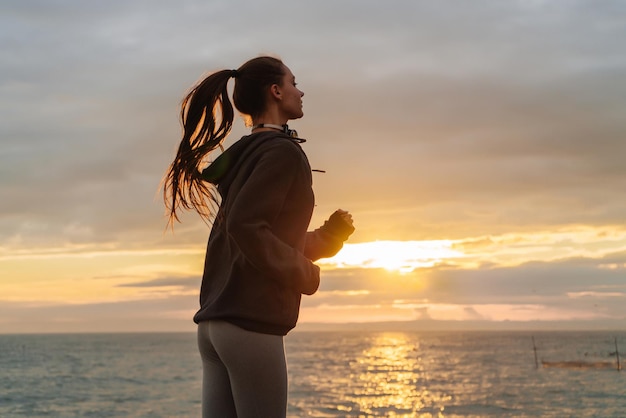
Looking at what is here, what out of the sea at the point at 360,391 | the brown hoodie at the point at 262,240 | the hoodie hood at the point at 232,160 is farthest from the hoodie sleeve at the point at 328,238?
the sea at the point at 360,391

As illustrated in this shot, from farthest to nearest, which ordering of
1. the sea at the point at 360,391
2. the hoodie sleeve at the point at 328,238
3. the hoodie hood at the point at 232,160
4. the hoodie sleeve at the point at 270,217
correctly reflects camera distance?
the sea at the point at 360,391
the hoodie sleeve at the point at 328,238
the hoodie hood at the point at 232,160
the hoodie sleeve at the point at 270,217

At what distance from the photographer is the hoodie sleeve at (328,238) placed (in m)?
2.90

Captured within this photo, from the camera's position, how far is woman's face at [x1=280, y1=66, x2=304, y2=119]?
2.79 m

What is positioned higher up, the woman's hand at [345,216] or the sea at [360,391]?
the woman's hand at [345,216]

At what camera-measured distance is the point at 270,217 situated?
8.32 ft

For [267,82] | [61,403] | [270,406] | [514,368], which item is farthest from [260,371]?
[514,368]

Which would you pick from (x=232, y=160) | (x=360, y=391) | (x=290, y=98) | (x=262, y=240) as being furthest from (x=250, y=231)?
(x=360, y=391)

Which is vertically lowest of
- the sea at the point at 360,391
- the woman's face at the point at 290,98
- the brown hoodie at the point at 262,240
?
the sea at the point at 360,391

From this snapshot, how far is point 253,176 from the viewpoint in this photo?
2549 mm

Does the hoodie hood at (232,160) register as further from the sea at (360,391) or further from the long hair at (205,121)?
the sea at (360,391)

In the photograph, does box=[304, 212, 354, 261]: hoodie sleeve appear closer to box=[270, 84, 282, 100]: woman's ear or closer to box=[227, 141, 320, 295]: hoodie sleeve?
box=[227, 141, 320, 295]: hoodie sleeve

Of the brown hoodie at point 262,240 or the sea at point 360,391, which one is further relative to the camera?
the sea at point 360,391

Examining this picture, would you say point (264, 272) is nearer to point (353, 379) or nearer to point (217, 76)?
point (217, 76)

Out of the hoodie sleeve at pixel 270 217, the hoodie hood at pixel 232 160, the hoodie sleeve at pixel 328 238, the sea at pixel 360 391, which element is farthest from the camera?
the sea at pixel 360 391
